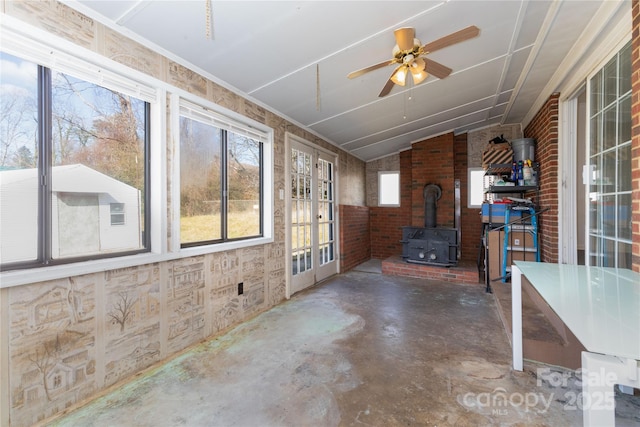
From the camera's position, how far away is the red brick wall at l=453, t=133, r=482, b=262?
5.87 metres

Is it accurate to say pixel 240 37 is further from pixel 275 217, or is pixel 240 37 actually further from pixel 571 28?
pixel 571 28

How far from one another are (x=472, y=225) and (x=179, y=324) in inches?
223

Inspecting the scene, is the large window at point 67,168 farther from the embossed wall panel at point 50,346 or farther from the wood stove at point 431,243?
the wood stove at point 431,243

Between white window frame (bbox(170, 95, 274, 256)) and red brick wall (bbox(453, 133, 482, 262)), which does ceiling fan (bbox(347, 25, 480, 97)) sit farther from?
red brick wall (bbox(453, 133, 482, 262))

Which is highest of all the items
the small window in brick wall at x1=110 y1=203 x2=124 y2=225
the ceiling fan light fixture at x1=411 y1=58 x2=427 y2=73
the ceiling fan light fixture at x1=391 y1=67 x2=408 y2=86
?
the ceiling fan light fixture at x1=411 y1=58 x2=427 y2=73

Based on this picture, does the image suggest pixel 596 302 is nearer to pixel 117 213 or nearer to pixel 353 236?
pixel 117 213

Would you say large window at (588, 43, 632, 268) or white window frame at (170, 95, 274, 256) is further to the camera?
white window frame at (170, 95, 274, 256)

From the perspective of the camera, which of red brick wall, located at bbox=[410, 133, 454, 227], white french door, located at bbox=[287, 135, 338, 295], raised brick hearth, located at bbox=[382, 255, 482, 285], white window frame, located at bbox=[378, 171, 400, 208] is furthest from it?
white window frame, located at bbox=[378, 171, 400, 208]

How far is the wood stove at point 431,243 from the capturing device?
4.87 meters

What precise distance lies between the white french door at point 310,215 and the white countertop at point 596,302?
2765 millimetres

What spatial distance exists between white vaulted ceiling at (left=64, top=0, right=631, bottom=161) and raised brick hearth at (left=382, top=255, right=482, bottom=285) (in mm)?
2678

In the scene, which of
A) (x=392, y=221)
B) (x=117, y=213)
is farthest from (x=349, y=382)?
(x=392, y=221)

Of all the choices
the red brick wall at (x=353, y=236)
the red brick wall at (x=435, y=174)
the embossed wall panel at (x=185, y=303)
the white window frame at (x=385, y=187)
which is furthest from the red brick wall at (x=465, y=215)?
the embossed wall panel at (x=185, y=303)

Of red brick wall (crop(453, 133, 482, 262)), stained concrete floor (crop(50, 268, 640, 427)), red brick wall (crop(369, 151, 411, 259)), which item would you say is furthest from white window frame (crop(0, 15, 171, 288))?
red brick wall (crop(453, 133, 482, 262))
